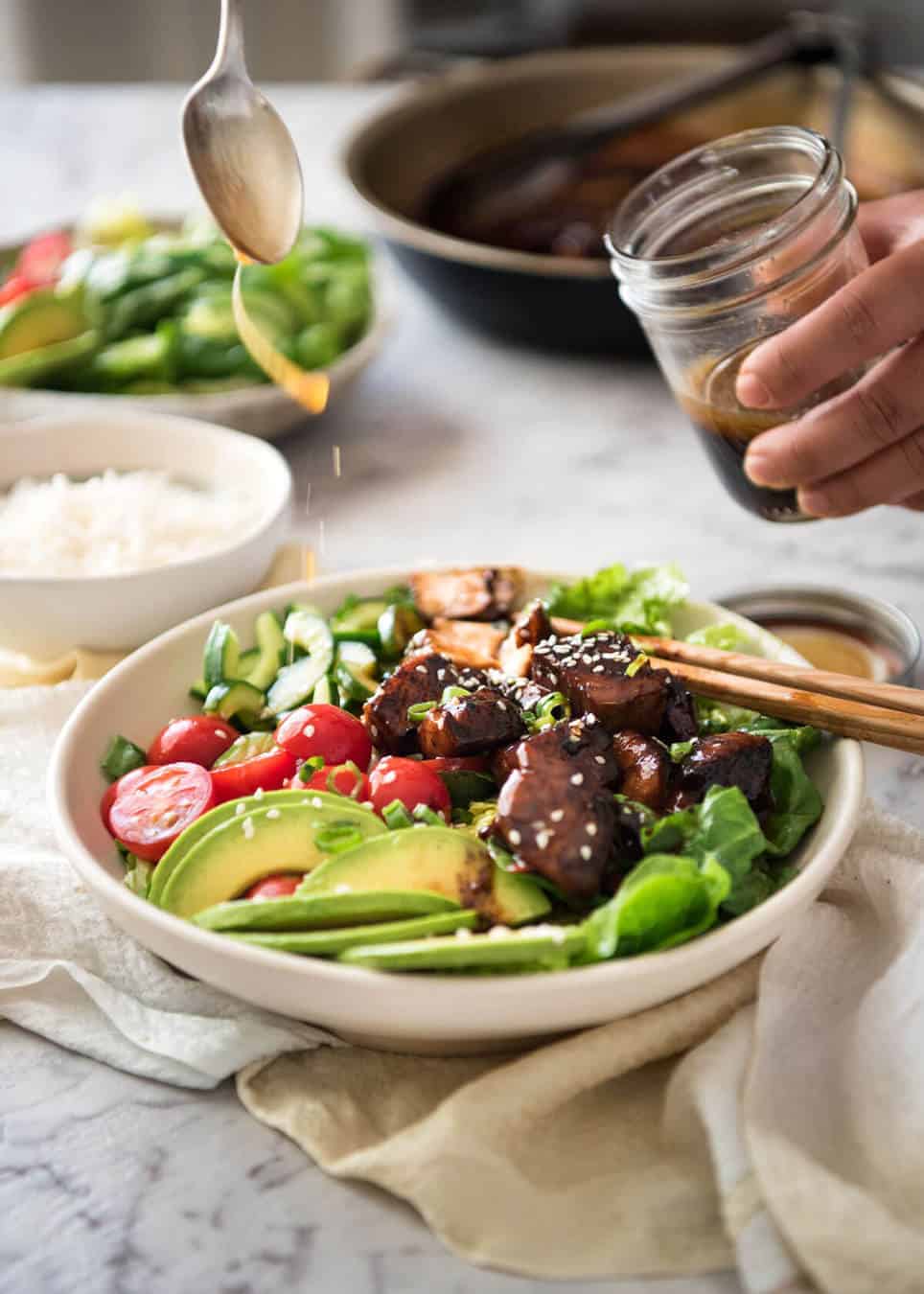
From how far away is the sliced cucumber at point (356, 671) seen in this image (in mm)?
1820

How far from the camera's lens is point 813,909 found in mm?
1551

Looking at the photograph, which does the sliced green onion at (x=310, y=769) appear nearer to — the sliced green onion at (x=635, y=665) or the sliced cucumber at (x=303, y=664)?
the sliced cucumber at (x=303, y=664)

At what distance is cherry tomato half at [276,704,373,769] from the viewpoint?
1669 millimetres

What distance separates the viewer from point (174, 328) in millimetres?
Result: 2852

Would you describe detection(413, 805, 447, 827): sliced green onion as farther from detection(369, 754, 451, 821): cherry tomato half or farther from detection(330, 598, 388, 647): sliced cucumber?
detection(330, 598, 388, 647): sliced cucumber

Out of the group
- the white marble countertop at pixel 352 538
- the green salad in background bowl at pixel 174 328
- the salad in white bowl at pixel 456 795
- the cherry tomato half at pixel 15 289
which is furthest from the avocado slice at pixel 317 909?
the cherry tomato half at pixel 15 289

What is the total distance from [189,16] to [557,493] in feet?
17.3

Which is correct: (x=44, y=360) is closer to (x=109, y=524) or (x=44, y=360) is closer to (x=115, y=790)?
(x=109, y=524)

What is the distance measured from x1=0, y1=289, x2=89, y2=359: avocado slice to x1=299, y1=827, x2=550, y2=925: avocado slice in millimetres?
1801

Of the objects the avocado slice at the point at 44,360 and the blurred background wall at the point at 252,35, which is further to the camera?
the blurred background wall at the point at 252,35

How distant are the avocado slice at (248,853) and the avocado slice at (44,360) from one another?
1601mm

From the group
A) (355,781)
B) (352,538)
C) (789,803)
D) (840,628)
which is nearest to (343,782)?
(355,781)

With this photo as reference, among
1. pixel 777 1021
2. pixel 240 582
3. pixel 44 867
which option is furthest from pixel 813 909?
pixel 240 582

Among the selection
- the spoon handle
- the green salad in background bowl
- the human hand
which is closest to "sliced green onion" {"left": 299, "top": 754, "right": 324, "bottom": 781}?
the human hand
